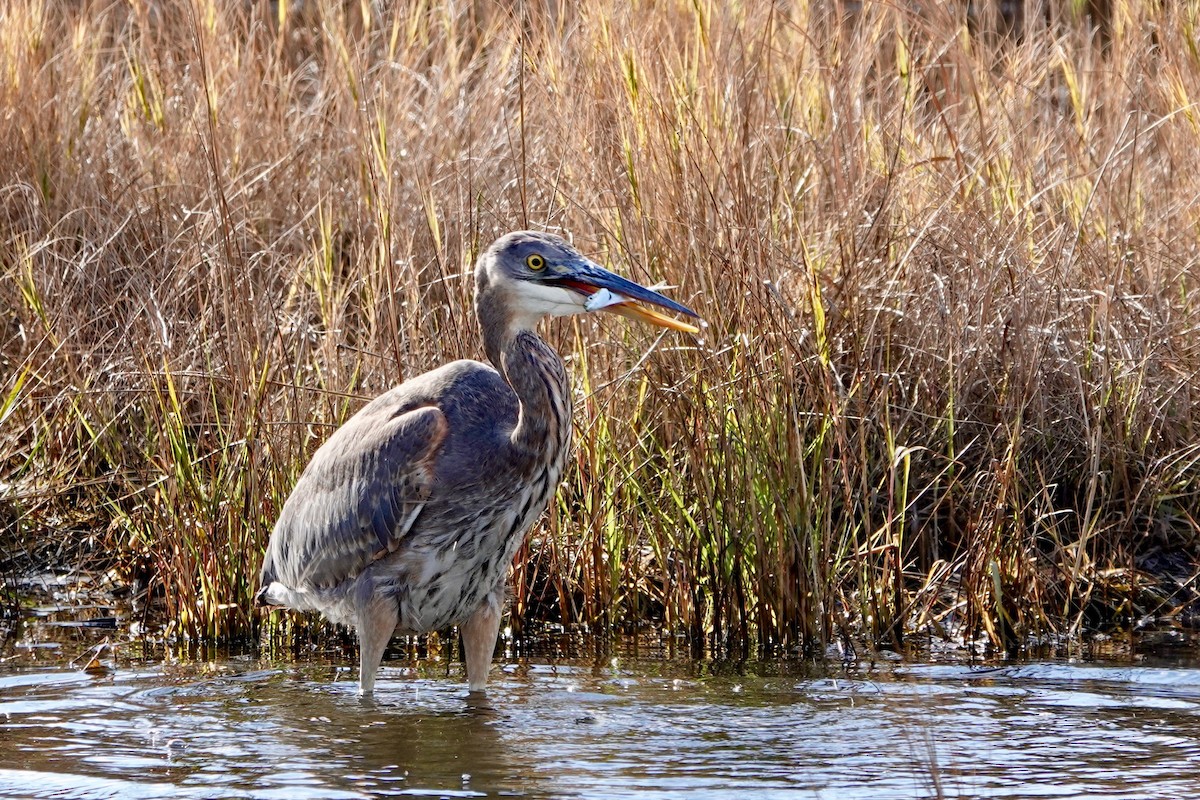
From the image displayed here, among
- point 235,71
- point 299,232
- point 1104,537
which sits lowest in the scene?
point 1104,537

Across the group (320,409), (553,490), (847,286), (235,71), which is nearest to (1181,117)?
(847,286)

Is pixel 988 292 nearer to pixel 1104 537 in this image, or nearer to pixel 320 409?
pixel 1104 537

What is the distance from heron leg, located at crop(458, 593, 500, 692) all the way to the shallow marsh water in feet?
0.29

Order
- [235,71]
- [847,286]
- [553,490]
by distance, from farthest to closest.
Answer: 1. [235,71]
2. [847,286]
3. [553,490]

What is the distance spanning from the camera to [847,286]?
557 centimetres

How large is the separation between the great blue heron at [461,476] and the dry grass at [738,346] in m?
0.45

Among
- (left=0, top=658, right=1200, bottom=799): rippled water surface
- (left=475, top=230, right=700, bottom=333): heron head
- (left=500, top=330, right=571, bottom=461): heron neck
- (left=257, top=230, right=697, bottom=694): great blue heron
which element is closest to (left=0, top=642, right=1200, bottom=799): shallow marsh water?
(left=0, top=658, right=1200, bottom=799): rippled water surface

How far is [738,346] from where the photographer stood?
5.17 meters

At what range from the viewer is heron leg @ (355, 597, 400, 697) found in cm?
496

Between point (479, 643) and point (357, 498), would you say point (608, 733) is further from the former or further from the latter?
point (357, 498)

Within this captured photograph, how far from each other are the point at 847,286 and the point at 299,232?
2495 millimetres

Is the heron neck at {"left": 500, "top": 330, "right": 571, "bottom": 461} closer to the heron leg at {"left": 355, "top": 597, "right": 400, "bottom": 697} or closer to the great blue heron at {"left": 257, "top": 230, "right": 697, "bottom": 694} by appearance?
the great blue heron at {"left": 257, "top": 230, "right": 697, "bottom": 694}

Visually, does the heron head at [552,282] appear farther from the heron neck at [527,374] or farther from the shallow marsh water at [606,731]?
the shallow marsh water at [606,731]

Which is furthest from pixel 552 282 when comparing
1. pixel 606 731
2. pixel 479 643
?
pixel 606 731
